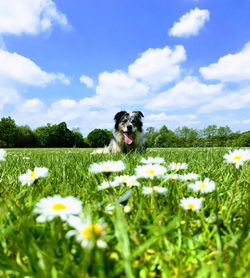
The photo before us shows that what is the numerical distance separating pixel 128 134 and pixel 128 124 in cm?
37

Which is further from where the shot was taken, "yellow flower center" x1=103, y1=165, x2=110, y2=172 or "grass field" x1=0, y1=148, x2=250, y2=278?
"yellow flower center" x1=103, y1=165, x2=110, y2=172

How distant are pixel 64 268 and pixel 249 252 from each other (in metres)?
0.64

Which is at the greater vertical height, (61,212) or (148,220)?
(61,212)

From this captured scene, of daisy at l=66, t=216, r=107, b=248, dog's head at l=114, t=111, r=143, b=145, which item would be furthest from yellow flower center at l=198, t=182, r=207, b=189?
dog's head at l=114, t=111, r=143, b=145

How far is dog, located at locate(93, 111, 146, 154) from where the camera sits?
1440 cm

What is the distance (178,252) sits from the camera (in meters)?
1.42

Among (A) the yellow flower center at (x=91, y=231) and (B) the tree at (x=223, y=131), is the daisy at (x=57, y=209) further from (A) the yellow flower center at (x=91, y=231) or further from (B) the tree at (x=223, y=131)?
(B) the tree at (x=223, y=131)

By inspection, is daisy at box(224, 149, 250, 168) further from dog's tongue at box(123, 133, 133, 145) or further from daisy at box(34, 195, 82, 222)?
dog's tongue at box(123, 133, 133, 145)

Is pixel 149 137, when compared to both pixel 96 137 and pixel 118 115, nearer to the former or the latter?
pixel 118 115

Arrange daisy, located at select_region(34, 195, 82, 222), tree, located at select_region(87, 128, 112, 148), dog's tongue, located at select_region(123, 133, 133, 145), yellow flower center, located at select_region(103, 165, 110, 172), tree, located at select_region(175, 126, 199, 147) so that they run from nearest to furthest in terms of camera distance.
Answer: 1. daisy, located at select_region(34, 195, 82, 222)
2. yellow flower center, located at select_region(103, 165, 110, 172)
3. dog's tongue, located at select_region(123, 133, 133, 145)
4. tree, located at select_region(175, 126, 199, 147)
5. tree, located at select_region(87, 128, 112, 148)

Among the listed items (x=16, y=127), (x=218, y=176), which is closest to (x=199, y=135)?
(x=16, y=127)

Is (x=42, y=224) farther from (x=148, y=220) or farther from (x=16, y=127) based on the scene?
(x=16, y=127)

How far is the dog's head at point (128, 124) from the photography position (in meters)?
14.4

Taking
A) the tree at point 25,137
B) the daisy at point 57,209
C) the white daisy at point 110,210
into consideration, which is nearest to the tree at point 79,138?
the tree at point 25,137
